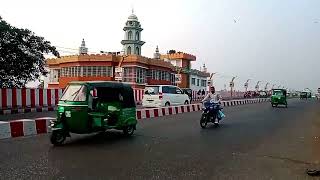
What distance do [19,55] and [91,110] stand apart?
62.2ft

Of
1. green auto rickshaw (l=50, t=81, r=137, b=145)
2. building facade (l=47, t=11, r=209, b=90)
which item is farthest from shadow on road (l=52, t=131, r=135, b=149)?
building facade (l=47, t=11, r=209, b=90)

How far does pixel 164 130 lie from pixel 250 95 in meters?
75.4

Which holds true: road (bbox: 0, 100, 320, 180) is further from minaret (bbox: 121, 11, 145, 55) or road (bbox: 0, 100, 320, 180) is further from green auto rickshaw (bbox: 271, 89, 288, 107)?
minaret (bbox: 121, 11, 145, 55)

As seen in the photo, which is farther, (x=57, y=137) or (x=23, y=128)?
(x=23, y=128)

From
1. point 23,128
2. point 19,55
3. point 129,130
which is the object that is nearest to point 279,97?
point 19,55

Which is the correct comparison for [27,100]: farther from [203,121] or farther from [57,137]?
[57,137]

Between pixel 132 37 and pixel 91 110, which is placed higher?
pixel 132 37

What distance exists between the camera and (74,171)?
6.81m

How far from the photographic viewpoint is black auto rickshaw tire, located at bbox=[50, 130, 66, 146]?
979cm

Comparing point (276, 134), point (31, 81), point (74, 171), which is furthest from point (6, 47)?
point (74, 171)

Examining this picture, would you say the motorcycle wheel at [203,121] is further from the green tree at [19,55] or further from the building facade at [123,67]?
the building facade at [123,67]

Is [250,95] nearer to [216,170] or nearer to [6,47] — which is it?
[6,47]

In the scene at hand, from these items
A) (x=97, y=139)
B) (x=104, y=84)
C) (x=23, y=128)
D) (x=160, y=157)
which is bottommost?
(x=160, y=157)

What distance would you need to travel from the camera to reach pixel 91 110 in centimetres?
1064
